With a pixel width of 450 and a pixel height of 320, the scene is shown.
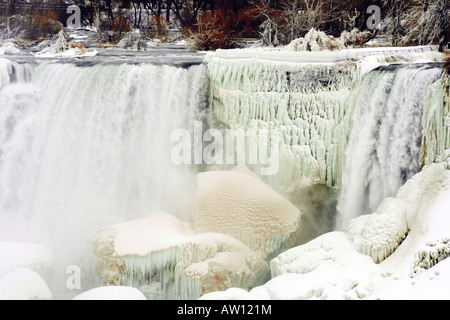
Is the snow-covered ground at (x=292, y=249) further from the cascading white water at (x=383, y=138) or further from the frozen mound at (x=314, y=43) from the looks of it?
the frozen mound at (x=314, y=43)

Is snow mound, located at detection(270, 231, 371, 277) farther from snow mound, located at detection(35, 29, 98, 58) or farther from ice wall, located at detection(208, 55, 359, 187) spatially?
snow mound, located at detection(35, 29, 98, 58)

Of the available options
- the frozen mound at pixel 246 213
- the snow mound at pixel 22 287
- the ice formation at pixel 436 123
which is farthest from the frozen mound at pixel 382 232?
the snow mound at pixel 22 287

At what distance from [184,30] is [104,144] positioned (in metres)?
10.4

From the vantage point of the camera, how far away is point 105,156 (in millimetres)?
10539

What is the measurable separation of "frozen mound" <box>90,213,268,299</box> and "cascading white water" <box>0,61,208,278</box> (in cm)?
195

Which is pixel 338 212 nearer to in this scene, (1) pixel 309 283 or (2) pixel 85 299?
(1) pixel 309 283

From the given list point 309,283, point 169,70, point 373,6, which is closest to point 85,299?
point 309,283

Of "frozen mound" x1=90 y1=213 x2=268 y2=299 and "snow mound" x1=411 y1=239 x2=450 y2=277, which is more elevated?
"snow mound" x1=411 y1=239 x2=450 y2=277

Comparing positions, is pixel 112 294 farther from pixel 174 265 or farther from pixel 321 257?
pixel 321 257

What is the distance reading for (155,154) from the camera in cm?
1050

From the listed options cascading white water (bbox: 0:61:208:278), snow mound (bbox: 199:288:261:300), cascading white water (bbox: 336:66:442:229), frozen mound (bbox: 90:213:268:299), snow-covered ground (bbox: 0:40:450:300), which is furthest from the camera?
cascading white water (bbox: 0:61:208:278)

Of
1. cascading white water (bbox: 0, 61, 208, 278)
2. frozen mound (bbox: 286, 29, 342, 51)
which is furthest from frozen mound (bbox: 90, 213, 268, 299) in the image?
frozen mound (bbox: 286, 29, 342, 51)

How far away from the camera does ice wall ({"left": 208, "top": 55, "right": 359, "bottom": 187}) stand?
942cm

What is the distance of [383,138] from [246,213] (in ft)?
8.54
